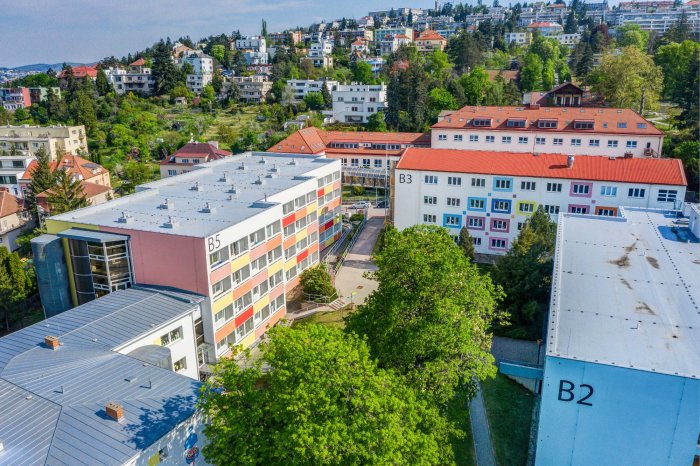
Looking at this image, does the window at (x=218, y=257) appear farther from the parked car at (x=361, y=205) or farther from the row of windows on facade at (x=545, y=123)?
the row of windows on facade at (x=545, y=123)

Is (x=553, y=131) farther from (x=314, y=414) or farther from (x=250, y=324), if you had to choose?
Result: (x=314, y=414)

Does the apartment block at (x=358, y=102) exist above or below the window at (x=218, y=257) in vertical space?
above

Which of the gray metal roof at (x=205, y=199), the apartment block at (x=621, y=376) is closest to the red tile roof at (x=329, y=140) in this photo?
the gray metal roof at (x=205, y=199)

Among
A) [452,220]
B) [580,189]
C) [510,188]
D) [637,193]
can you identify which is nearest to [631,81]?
[637,193]

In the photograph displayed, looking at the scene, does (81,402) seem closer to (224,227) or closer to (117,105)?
(224,227)

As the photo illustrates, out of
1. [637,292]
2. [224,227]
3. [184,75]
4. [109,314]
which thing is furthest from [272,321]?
[184,75]
